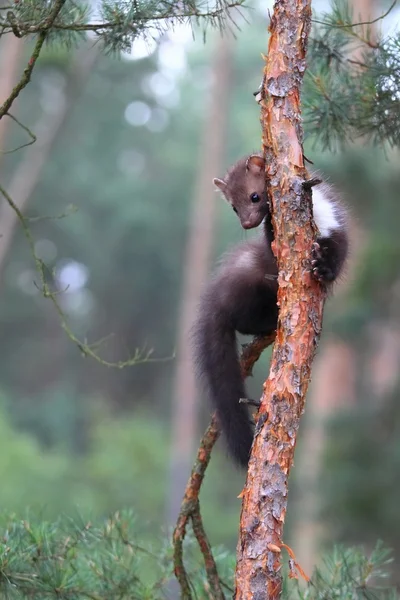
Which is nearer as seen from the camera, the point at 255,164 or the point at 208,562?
the point at 208,562

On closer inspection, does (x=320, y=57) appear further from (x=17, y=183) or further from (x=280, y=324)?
(x=17, y=183)

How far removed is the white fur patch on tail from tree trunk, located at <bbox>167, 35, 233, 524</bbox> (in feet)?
33.0

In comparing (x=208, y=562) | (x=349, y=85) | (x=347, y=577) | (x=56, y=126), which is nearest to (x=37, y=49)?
(x=349, y=85)

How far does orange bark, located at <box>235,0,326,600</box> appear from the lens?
1962mm

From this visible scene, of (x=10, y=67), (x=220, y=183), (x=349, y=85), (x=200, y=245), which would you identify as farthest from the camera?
(x=200, y=245)

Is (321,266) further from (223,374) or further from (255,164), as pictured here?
(255,164)

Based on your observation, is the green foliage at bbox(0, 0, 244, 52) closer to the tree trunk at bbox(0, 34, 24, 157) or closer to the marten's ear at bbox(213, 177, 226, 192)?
the marten's ear at bbox(213, 177, 226, 192)

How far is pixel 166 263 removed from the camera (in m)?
22.9

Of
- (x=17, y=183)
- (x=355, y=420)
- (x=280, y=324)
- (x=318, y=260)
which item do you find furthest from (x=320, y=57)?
(x=17, y=183)

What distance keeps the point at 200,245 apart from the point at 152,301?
33.9ft

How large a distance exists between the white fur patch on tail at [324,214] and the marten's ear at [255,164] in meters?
0.44

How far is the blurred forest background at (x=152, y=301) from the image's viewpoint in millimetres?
10023

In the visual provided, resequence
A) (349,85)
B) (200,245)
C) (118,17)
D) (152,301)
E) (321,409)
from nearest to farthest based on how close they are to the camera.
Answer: (118,17) < (349,85) < (321,409) < (200,245) < (152,301)

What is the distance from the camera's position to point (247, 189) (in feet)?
12.2
